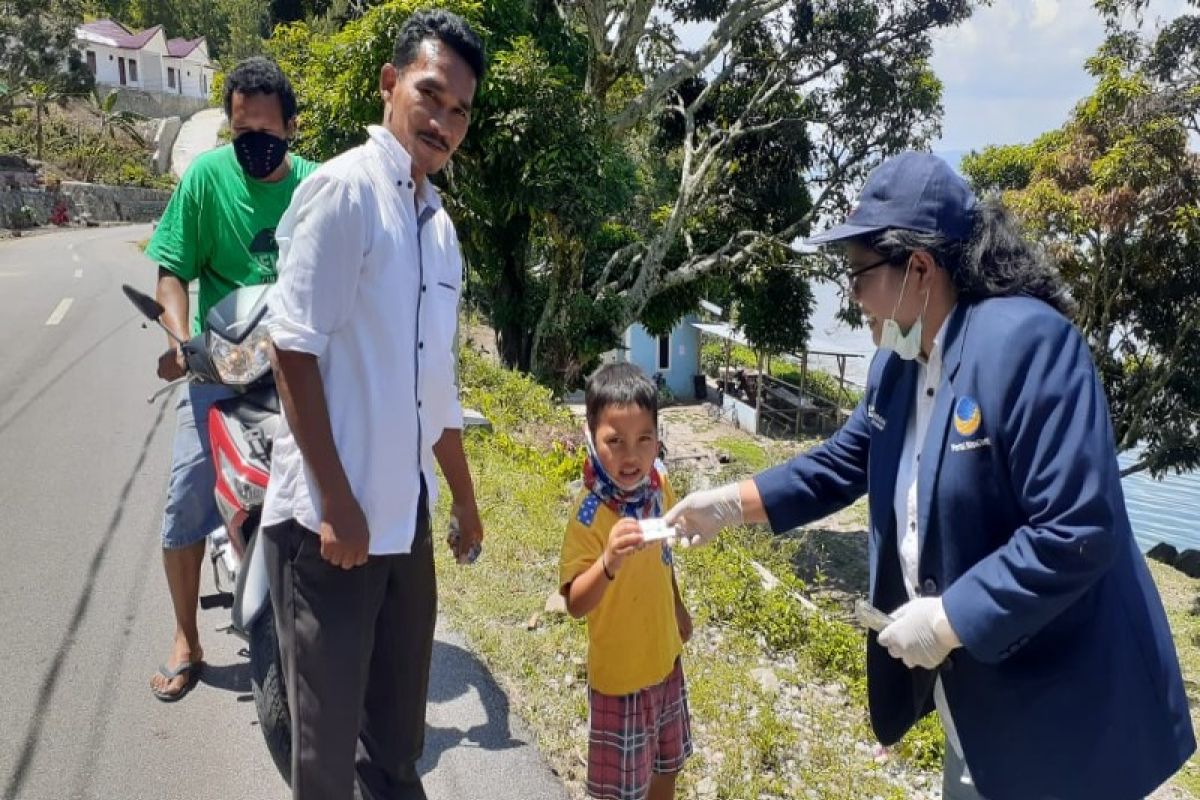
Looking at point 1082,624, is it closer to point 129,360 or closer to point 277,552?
point 277,552

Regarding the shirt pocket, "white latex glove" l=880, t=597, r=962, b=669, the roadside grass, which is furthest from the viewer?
the roadside grass

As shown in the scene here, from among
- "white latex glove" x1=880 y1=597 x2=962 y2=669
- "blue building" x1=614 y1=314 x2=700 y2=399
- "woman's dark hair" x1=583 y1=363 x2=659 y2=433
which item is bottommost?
"blue building" x1=614 y1=314 x2=700 y2=399

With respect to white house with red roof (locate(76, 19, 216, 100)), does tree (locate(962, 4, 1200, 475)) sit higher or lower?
lower

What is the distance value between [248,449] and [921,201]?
77.7 inches

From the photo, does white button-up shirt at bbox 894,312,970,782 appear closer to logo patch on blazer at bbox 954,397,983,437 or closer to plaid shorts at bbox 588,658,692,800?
logo patch on blazer at bbox 954,397,983,437

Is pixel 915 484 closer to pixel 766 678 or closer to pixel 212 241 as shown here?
pixel 766 678

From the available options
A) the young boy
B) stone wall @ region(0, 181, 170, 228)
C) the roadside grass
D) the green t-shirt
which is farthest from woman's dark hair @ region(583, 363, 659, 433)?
stone wall @ region(0, 181, 170, 228)

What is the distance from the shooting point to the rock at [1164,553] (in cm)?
1645

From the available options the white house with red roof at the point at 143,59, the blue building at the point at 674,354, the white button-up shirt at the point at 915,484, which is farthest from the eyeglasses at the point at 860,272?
the white house with red roof at the point at 143,59

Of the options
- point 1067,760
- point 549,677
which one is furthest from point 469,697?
point 1067,760

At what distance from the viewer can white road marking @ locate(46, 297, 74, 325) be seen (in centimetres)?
1191

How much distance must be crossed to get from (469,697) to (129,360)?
7707 mm

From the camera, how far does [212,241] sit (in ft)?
10.2

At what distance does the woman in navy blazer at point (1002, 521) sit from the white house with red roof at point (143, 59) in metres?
57.4
